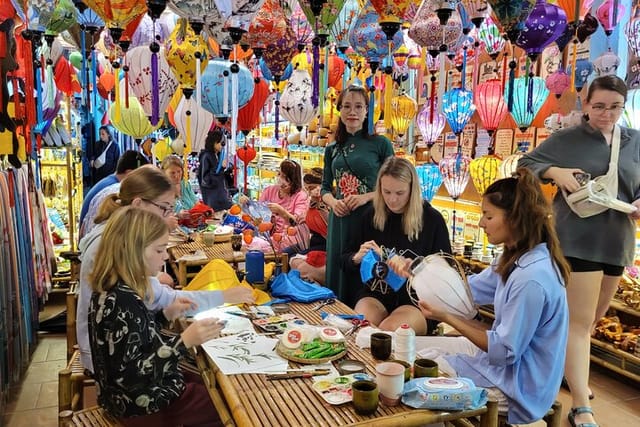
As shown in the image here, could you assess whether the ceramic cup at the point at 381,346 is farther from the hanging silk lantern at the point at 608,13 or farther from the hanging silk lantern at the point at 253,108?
the hanging silk lantern at the point at 608,13

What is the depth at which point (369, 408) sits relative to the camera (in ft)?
4.54

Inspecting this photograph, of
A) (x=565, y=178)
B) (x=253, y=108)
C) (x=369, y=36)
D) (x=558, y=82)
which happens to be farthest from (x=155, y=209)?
(x=558, y=82)

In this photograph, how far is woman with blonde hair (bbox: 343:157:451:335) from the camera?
8.54 feet

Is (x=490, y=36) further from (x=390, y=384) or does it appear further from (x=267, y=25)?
(x=390, y=384)

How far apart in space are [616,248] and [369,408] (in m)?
1.86

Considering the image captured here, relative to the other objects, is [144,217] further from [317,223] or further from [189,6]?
[317,223]

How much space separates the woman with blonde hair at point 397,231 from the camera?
2.60 meters

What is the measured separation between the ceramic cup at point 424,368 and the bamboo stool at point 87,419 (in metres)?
1.02

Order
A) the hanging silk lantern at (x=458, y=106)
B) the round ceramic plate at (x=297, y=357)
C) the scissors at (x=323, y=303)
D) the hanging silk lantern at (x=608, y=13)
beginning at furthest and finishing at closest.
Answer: the hanging silk lantern at (x=458, y=106), the hanging silk lantern at (x=608, y=13), the scissors at (x=323, y=303), the round ceramic plate at (x=297, y=357)

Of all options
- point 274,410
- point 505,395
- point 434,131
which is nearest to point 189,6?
point 274,410

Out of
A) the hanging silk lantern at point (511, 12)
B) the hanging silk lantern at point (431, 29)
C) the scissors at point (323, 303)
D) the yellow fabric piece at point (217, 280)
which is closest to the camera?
the hanging silk lantern at point (511, 12)

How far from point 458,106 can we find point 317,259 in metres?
1.73

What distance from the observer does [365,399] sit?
4.53 ft

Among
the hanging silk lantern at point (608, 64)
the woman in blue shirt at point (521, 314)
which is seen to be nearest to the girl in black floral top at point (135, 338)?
the woman in blue shirt at point (521, 314)
